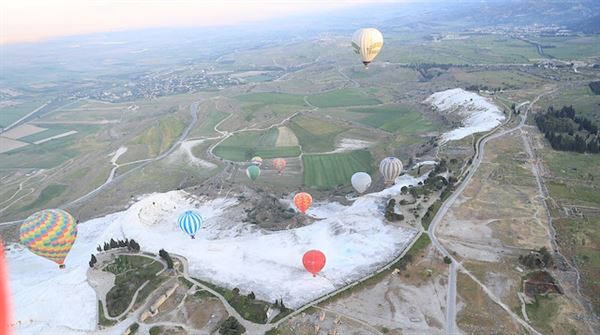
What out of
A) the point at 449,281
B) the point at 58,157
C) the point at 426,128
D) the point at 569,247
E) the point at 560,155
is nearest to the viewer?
the point at 449,281

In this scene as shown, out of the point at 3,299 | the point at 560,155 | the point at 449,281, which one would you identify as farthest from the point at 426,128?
the point at 3,299

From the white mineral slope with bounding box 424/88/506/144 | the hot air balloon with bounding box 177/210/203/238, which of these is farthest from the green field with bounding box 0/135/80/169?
the white mineral slope with bounding box 424/88/506/144

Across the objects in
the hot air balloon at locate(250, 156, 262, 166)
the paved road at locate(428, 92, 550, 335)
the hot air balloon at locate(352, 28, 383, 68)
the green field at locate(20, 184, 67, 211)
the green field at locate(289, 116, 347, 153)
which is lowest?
the green field at locate(20, 184, 67, 211)

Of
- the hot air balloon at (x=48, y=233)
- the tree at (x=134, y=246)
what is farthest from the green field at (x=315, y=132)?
the hot air balloon at (x=48, y=233)

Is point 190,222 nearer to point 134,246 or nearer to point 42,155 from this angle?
point 134,246

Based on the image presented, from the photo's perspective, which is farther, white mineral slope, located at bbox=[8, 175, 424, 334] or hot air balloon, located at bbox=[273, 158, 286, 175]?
hot air balloon, located at bbox=[273, 158, 286, 175]

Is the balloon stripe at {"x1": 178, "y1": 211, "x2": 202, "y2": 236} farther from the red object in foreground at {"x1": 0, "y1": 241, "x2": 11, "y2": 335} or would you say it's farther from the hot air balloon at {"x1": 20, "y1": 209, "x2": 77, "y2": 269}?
the red object in foreground at {"x1": 0, "y1": 241, "x2": 11, "y2": 335}

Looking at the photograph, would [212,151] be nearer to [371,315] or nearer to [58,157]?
[58,157]
